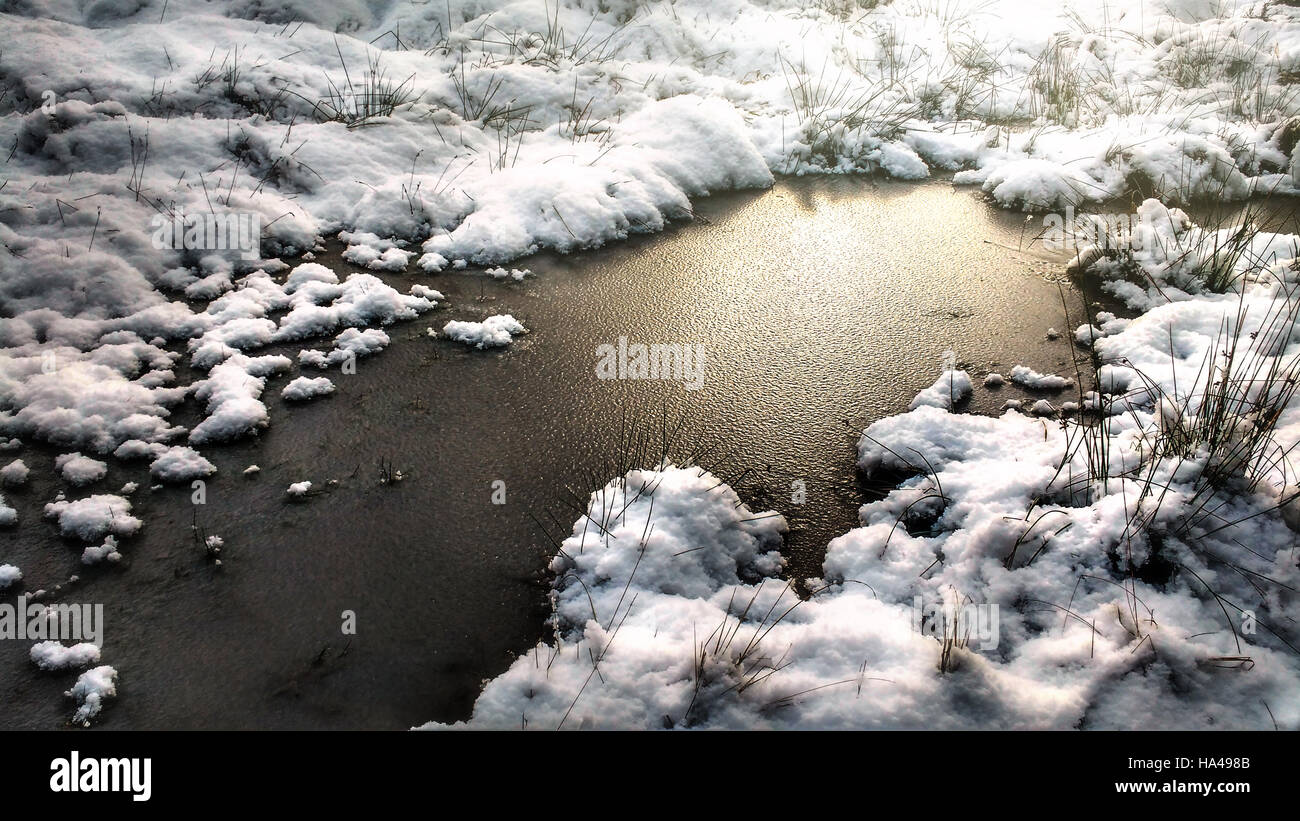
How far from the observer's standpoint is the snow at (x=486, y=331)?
323 cm

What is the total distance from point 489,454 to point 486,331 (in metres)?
0.82

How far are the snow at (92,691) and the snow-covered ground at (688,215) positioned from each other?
0.02 meters

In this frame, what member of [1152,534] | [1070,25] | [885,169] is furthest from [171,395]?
[1070,25]

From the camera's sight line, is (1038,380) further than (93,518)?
Yes

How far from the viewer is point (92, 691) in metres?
1.86

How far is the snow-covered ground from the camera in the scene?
192 cm

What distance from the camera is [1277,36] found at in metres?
6.40

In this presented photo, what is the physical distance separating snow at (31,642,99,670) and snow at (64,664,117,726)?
0.05 metres

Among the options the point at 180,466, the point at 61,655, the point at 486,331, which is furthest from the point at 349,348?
the point at 61,655

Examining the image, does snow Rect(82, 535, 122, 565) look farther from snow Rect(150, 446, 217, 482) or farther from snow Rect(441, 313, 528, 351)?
snow Rect(441, 313, 528, 351)

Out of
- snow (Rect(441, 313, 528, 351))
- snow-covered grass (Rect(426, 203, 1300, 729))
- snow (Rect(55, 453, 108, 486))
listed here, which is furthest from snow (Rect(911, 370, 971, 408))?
snow (Rect(55, 453, 108, 486))

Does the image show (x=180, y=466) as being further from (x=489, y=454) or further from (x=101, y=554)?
(x=489, y=454)

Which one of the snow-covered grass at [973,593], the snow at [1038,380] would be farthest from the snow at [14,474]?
the snow at [1038,380]

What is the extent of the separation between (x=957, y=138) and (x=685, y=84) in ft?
7.64
